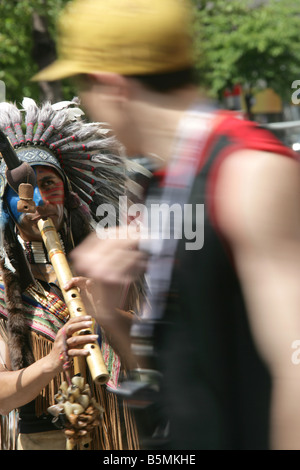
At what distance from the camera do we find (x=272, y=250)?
118cm

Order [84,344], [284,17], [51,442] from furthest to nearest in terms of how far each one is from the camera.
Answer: [284,17]
[51,442]
[84,344]

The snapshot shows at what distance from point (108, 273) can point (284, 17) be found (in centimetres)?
1785

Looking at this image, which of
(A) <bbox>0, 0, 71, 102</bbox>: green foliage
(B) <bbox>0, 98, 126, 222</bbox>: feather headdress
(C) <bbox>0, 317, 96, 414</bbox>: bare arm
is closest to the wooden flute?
(C) <bbox>0, 317, 96, 414</bbox>: bare arm

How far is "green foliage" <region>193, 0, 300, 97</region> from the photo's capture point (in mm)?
17844

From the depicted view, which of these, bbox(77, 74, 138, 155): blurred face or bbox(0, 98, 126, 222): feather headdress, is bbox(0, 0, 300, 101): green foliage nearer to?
bbox(0, 98, 126, 222): feather headdress

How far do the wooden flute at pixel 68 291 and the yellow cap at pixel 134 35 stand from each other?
1023 mm

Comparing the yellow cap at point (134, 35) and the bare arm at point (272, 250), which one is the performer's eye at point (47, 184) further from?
the bare arm at point (272, 250)

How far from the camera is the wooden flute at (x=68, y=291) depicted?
7.07 feet

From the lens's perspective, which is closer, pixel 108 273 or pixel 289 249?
pixel 289 249

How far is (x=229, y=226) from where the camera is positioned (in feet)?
3.91

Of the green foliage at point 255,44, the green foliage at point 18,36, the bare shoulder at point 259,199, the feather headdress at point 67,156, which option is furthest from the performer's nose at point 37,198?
the green foliage at point 255,44

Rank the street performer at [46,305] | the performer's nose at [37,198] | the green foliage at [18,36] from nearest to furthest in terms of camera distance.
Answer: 1. the street performer at [46,305]
2. the performer's nose at [37,198]
3. the green foliage at [18,36]
